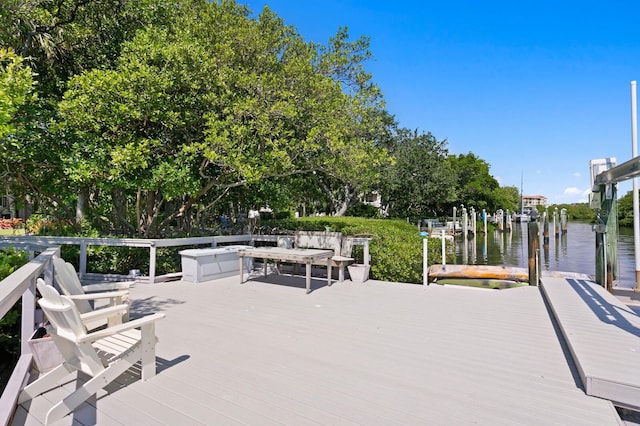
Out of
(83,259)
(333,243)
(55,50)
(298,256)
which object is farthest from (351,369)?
(55,50)

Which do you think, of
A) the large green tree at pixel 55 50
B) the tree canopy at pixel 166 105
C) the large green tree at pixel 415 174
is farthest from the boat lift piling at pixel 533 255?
the large green tree at pixel 415 174

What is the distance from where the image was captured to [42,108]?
7.61 m

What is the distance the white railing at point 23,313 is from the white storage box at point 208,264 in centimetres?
387

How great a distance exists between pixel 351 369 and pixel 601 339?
2.57 m

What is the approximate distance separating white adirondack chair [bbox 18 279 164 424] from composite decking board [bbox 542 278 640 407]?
11.4ft

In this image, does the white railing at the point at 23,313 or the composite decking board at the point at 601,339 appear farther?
the composite decking board at the point at 601,339

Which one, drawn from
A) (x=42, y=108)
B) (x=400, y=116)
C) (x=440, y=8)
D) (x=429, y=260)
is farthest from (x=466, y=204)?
(x=42, y=108)

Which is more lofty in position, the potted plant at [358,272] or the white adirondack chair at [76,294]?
the white adirondack chair at [76,294]

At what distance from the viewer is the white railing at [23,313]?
2227mm

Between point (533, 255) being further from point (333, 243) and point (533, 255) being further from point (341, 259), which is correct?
point (333, 243)

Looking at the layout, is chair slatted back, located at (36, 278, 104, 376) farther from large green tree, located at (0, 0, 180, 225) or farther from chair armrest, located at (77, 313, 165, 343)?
large green tree, located at (0, 0, 180, 225)

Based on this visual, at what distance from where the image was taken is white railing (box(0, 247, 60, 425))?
2.23m

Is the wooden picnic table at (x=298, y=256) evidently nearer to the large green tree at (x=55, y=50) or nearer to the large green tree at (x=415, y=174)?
the large green tree at (x=55, y=50)

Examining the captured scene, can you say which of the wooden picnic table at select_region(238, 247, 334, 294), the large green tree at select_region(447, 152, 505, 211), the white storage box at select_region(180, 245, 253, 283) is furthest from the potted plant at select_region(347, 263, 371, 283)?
the large green tree at select_region(447, 152, 505, 211)
